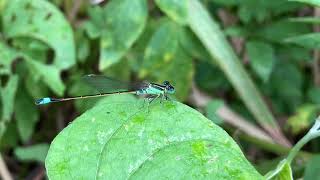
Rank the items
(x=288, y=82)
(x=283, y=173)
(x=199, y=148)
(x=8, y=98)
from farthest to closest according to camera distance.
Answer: (x=288, y=82)
(x=8, y=98)
(x=283, y=173)
(x=199, y=148)

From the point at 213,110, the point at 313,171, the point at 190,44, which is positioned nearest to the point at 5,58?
the point at 190,44

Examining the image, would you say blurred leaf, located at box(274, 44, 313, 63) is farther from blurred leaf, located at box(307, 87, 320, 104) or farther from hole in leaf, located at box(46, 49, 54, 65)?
hole in leaf, located at box(46, 49, 54, 65)

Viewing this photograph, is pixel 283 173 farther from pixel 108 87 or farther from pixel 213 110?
pixel 213 110

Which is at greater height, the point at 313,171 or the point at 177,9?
the point at 177,9

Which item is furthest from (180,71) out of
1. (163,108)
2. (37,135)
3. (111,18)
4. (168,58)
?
(163,108)

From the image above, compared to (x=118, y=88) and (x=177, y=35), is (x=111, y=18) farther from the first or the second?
(x=118, y=88)

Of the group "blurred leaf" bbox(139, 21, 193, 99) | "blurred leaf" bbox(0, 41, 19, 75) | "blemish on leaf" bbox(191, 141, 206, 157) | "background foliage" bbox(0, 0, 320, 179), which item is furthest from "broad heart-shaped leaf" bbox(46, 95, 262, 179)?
"blurred leaf" bbox(0, 41, 19, 75)

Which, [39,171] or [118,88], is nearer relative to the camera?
[118,88]
